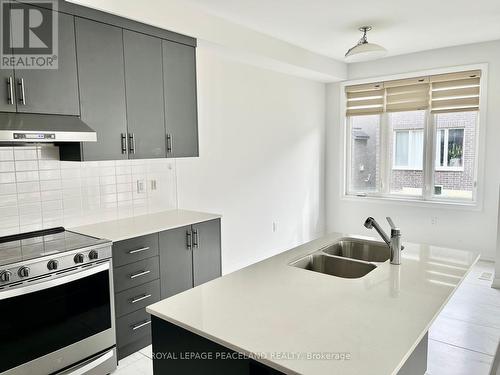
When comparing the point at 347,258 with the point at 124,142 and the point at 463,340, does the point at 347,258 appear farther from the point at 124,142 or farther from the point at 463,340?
the point at 124,142

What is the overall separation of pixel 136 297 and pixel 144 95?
1.58 m

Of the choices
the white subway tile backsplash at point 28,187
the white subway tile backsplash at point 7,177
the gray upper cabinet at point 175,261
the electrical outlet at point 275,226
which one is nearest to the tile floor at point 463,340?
the gray upper cabinet at point 175,261

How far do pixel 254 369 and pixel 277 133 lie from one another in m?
3.91

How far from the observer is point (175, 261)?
2988mm

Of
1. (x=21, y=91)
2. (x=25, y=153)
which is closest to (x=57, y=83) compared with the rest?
(x=21, y=91)

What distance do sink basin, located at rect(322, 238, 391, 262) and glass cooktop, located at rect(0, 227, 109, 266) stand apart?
155 cm

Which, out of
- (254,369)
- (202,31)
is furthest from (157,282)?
(202,31)

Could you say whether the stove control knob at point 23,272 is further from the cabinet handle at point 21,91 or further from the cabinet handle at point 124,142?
the cabinet handle at point 124,142

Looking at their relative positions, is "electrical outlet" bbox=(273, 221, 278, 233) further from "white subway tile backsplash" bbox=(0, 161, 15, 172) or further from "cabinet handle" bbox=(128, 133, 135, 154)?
"white subway tile backsplash" bbox=(0, 161, 15, 172)

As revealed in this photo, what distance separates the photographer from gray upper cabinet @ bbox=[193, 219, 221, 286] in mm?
3156

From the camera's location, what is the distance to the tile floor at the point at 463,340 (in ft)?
8.33

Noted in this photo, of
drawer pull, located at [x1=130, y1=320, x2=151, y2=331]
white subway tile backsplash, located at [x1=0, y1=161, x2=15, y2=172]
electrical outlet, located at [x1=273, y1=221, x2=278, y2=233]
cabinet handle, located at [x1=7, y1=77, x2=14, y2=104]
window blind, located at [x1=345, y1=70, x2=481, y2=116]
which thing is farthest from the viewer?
electrical outlet, located at [x1=273, y1=221, x2=278, y2=233]

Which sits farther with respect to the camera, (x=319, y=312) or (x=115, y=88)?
(x=115, y=88)

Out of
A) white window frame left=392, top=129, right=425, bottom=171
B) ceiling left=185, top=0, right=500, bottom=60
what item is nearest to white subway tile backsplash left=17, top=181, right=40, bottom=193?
ceiling left=185, top=0, right=500, bottom=60
